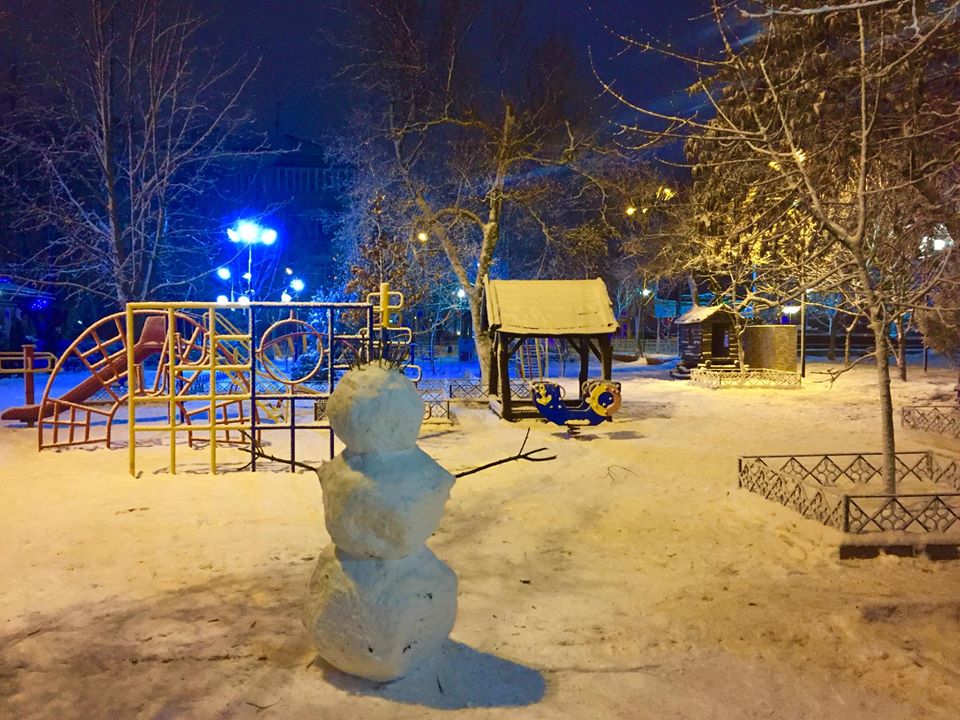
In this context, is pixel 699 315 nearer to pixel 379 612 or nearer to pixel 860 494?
pixel 860 494

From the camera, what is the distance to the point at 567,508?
8133 mm

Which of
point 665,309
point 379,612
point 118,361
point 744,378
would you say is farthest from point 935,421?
point 665,309

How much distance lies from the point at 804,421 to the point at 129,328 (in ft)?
44.5

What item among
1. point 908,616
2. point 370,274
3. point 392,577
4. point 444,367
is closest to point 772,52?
point 908,616

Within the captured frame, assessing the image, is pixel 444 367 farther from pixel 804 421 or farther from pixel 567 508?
pixel 567 508

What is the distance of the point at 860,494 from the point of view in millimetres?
8008

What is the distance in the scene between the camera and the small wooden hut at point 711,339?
28.1m

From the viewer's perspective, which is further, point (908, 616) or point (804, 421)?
point (804, 421)

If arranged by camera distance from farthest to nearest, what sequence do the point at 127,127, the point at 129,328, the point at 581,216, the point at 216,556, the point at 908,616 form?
the point at 581,216
the point at 127,127
the point at 129,328
the point at 216,556
the point at 908,616

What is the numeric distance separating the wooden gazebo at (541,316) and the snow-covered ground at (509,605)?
17.6 ft

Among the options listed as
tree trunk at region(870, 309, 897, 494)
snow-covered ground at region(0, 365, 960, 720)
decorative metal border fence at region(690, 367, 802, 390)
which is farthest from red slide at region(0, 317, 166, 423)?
decorative metal border fence at region(690, 367, 802, 390)

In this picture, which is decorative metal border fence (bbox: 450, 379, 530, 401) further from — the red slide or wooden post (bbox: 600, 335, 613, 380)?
the red slide

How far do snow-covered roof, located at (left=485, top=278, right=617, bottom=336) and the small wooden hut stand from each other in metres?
13.2

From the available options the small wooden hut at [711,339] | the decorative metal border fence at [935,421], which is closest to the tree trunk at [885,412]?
the decorative metal border fence at [935,421]
